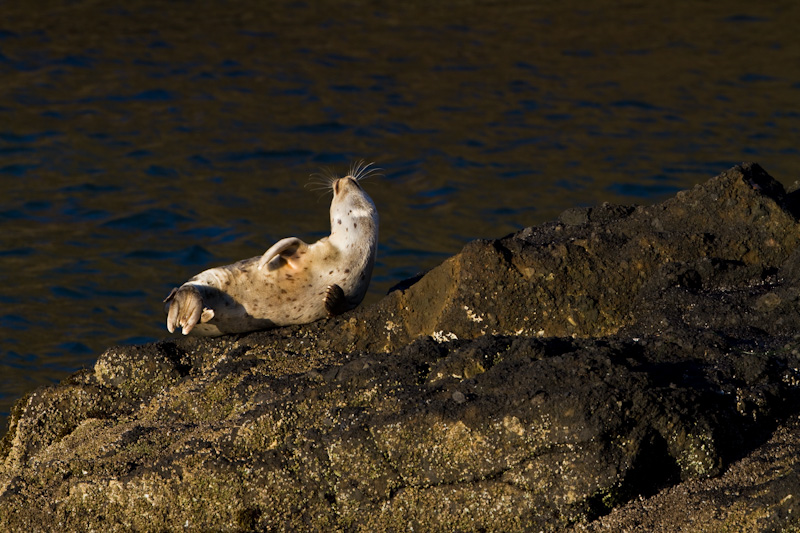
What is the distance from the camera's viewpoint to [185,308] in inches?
220

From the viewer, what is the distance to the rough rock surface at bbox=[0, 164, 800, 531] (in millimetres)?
3824

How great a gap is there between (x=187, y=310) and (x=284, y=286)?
0.52 metres

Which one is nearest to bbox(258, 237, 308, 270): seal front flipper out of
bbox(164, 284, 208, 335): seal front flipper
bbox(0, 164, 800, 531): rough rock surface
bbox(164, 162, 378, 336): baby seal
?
bbox(164, 162, 378, 336): baby seal

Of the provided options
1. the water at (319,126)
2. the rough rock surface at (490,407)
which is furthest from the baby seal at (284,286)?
the water at (319,126)

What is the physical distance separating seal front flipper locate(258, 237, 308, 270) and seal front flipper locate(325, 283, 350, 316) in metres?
0.29

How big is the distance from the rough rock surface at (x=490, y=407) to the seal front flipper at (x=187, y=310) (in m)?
0.17

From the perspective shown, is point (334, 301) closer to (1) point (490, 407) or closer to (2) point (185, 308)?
(2) point (185, 308)

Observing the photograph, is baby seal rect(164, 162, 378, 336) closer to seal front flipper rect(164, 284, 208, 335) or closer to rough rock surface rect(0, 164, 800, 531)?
seal front flipper rect(164, 284, 208, 335)

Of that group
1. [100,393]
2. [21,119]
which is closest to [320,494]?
[100,393]

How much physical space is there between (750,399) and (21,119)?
10634mm

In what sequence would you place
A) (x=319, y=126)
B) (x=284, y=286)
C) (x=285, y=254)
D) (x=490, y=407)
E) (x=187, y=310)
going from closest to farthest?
1. (x=490, y=407)
2. (x=187, y=310)
3. (x=284, y=286)
4. (x=285, y=254)
5. (x=319, y=126)

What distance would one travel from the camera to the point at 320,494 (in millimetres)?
4039

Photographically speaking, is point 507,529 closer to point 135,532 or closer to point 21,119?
point 135,532

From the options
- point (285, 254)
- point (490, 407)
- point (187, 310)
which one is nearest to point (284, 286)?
point (285, 254)
